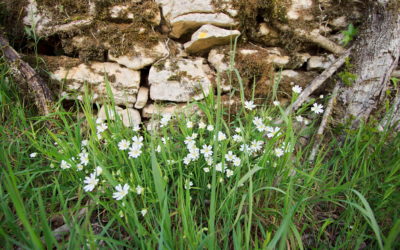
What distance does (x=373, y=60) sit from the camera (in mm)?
1927

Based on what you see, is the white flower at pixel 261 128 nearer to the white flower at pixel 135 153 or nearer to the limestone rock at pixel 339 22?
the white flower at pixel 135 153

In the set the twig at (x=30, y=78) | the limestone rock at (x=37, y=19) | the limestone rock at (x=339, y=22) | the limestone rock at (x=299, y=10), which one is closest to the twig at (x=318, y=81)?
the limestone rock at (x=339, y=22)

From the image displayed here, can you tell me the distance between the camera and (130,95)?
218 centimetres

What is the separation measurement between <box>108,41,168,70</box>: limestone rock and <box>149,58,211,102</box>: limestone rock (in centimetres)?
8

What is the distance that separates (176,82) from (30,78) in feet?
3.86

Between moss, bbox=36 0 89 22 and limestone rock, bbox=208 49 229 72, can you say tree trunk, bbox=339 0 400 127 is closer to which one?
limestone rock, bbox=208 49 229 72

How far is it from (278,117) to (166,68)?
1.08 m

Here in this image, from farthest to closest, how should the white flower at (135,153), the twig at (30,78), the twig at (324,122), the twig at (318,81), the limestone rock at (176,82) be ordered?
the limestone rock at (176,82)
the twig at (318,81)
the twig at (30,78)
the twig at (324,122)
the white flower at (135,153)

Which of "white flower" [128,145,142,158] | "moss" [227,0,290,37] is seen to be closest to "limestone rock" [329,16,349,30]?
"moss" [227,0,290,37]

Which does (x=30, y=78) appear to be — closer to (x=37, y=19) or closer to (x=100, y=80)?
(x=100, y=80)

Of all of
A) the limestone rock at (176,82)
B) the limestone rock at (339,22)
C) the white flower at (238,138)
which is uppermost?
the limestone rock at (339,22)

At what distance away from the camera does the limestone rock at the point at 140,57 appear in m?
2.18

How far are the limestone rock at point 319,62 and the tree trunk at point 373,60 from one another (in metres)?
0.26

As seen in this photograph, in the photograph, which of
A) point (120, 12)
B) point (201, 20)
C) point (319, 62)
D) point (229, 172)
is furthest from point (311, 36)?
point (120, 12)
